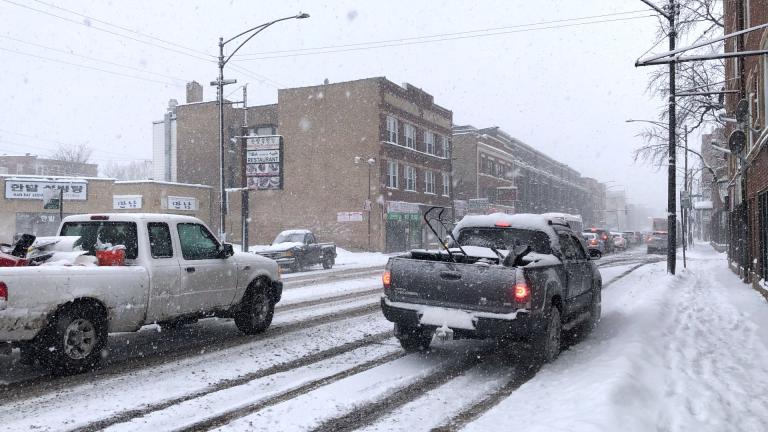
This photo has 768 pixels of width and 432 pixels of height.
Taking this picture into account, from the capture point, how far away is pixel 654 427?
4.97 m

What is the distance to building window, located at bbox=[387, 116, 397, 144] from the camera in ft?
146

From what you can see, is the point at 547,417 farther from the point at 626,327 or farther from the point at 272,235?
the point at 272,235

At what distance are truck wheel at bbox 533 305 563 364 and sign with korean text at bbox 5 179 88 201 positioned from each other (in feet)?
118

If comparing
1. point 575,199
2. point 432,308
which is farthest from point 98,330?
point 575,199

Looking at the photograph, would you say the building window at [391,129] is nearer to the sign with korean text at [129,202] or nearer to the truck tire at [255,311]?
the sign with korean text at [129,202]

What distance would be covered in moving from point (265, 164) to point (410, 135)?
18.1m

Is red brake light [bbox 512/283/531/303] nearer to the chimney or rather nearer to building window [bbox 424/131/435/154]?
building window [bbox 424/131/435/154]

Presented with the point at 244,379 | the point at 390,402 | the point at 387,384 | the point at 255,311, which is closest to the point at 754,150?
the point at 255,311

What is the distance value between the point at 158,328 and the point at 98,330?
2804mm

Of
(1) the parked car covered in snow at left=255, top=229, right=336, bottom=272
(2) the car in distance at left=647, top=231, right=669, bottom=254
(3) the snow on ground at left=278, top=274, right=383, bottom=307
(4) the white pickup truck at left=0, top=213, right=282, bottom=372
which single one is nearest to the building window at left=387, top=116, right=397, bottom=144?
(1) the parked car covered in snow at left=255, top=229, right=336, bottom=272

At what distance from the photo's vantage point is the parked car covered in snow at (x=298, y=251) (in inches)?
1002

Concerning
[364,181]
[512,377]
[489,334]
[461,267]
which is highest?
[364,181]

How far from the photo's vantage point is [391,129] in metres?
44.9

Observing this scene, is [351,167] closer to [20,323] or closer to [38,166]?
[20,323]
